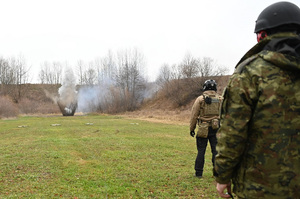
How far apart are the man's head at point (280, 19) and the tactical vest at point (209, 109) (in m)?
3.50

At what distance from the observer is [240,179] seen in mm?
1958

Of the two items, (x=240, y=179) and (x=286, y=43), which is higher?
(x=286, y=43)

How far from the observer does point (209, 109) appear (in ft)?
18.0

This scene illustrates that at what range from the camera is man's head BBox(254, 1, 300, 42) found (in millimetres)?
1912

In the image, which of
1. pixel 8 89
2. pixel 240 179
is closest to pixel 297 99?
pixel 240 179

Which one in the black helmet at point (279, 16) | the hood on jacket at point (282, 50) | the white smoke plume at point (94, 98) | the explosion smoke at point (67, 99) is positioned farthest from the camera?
the white smoke plume at point (94, 98)

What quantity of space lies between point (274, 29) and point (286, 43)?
Result: 0.55 feet

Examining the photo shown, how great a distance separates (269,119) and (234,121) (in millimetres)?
252

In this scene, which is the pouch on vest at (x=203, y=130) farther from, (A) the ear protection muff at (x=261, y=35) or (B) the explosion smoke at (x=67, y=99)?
(B) the explosion smoke at (x=67, y=99)

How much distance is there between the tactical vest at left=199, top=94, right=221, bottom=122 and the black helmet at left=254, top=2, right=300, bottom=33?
138 inches

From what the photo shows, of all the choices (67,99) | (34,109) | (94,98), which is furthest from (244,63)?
(34,109)

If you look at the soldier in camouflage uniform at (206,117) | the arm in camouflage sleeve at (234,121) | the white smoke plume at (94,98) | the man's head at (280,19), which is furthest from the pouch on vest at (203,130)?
the white smoke plume at (94,98)

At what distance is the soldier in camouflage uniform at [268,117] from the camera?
5.96 ft

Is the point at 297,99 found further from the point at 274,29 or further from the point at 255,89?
the point at 274,29
